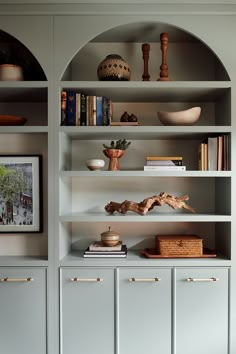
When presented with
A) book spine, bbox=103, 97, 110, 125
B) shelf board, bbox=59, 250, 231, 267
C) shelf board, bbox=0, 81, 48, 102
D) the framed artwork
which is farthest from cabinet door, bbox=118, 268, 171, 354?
shelf board, bbox=0, 81, 48, 102

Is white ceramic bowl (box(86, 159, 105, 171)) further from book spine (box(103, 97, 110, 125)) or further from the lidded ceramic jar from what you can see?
the lidded ceramic jar

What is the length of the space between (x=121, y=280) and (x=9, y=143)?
1.21 meters

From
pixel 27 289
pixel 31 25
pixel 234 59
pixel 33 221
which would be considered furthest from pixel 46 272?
pixel 234 59

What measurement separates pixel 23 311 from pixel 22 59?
1.63 metres

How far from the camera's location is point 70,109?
1.94 metres

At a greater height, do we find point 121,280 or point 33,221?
point 33,221

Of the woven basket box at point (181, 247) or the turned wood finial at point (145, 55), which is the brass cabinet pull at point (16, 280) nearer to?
the woven basket box at point (181, 247)

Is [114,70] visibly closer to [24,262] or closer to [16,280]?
[24,262]

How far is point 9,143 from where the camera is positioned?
2.18m

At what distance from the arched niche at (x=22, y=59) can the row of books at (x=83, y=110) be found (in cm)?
27

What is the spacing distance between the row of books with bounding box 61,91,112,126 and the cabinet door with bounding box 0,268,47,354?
953mm

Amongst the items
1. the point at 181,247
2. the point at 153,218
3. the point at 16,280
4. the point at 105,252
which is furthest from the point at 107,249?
the point at 16,280

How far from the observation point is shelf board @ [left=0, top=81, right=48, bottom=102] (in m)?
1.88

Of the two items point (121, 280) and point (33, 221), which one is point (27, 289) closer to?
point (33, 221)
